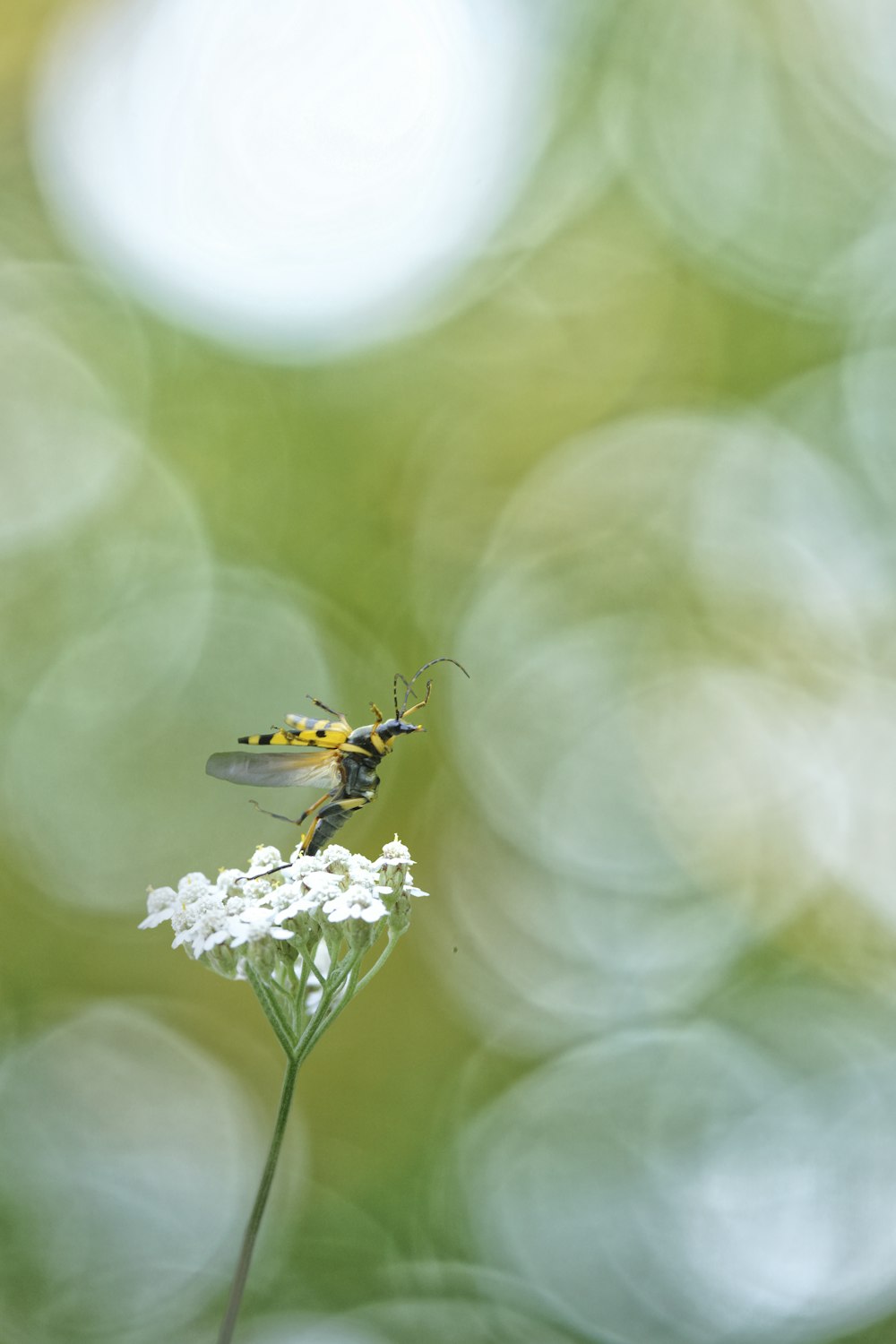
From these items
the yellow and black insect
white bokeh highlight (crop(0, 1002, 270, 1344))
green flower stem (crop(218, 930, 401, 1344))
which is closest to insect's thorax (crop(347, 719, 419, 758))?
the yellow and black insect

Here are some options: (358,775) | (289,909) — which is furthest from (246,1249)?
(358,775)

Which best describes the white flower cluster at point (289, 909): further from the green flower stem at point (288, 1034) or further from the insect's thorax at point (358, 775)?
the insect's thorax at point (358, 775)

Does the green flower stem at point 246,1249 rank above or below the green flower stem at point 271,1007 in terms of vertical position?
below

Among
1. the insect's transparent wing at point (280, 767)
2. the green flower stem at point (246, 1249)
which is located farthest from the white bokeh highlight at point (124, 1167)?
the green flower stem at point (246, 1249)

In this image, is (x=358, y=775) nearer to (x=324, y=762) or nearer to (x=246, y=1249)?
(x=324, y=762)

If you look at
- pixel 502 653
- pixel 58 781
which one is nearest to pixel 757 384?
pixel 502 653

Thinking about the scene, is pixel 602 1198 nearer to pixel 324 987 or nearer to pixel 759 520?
pixel 759 520

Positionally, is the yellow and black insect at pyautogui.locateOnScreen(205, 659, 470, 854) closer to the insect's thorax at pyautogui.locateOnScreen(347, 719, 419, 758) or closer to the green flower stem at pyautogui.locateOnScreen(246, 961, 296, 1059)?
the insect's thorax at pyautogui.locateOnScreen(347, 719, 419, 758)
